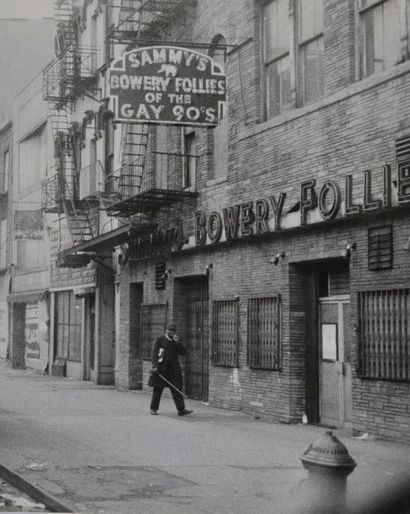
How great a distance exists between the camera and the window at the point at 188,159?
20.5 metres

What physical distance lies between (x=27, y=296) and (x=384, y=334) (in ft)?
73.7

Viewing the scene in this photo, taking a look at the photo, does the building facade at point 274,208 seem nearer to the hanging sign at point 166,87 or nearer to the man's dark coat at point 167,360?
the hanging sign at point 166,87

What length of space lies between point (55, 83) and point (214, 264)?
46.0 ft

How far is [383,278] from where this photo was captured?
44.2 feet

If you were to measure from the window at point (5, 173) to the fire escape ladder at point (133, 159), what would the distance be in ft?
51.6

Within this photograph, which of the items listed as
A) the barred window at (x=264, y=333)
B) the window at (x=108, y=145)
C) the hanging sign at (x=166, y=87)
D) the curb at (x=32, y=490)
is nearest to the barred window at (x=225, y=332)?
the barred window at (x=264, y=333)

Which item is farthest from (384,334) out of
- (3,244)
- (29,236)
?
(3,244)

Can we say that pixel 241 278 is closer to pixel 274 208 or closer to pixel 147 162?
pixel 274 208

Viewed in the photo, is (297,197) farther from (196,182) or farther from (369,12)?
(196,182)

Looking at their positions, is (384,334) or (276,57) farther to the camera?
(276,57)

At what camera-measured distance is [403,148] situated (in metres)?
12.8

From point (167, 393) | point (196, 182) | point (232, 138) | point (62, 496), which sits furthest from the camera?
point (167, 393)

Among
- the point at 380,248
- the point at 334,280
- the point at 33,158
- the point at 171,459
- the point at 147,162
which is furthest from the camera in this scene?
the point at 33,158

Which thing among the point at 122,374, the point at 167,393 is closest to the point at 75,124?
the point at 122,374
